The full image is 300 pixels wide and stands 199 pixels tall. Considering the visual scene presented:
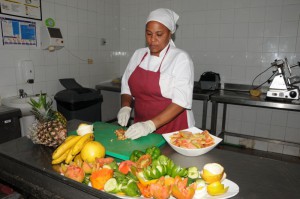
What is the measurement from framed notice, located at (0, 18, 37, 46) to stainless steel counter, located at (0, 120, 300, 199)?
189cm

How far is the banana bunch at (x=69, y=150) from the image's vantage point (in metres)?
1.13

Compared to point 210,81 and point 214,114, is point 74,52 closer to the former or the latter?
point 210,81

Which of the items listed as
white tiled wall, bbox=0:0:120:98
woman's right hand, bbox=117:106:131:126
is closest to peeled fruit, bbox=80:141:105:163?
woman's right hand, bbox=117:106:131:126

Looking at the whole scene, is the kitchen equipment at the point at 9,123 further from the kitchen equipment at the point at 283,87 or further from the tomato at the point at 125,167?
the kitchen equipment at the point at 283,87

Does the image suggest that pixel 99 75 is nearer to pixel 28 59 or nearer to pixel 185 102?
pixel 28 59

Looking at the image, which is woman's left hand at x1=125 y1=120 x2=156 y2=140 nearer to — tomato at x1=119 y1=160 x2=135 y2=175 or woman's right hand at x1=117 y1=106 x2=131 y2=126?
woman's right hand at x1=117 y1=106 x2=131 y2=126

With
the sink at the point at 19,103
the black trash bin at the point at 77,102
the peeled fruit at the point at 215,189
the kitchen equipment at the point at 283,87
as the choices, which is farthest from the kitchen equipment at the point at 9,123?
the kitchen equipment at the point at 283,87

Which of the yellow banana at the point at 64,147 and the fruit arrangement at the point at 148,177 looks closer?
the fruit arrangement at the point at 148,177

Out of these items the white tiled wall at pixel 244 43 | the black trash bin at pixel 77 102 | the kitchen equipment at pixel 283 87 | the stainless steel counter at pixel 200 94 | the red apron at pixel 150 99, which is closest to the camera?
the red apron at pixel 150 99

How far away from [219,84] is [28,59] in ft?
9.00

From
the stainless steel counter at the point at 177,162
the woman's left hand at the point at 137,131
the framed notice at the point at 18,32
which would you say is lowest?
the stainless steel counter at the point at 177,162

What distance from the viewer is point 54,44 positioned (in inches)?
125

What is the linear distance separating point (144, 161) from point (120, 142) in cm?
42

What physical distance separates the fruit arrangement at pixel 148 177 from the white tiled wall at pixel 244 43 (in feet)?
10.1
